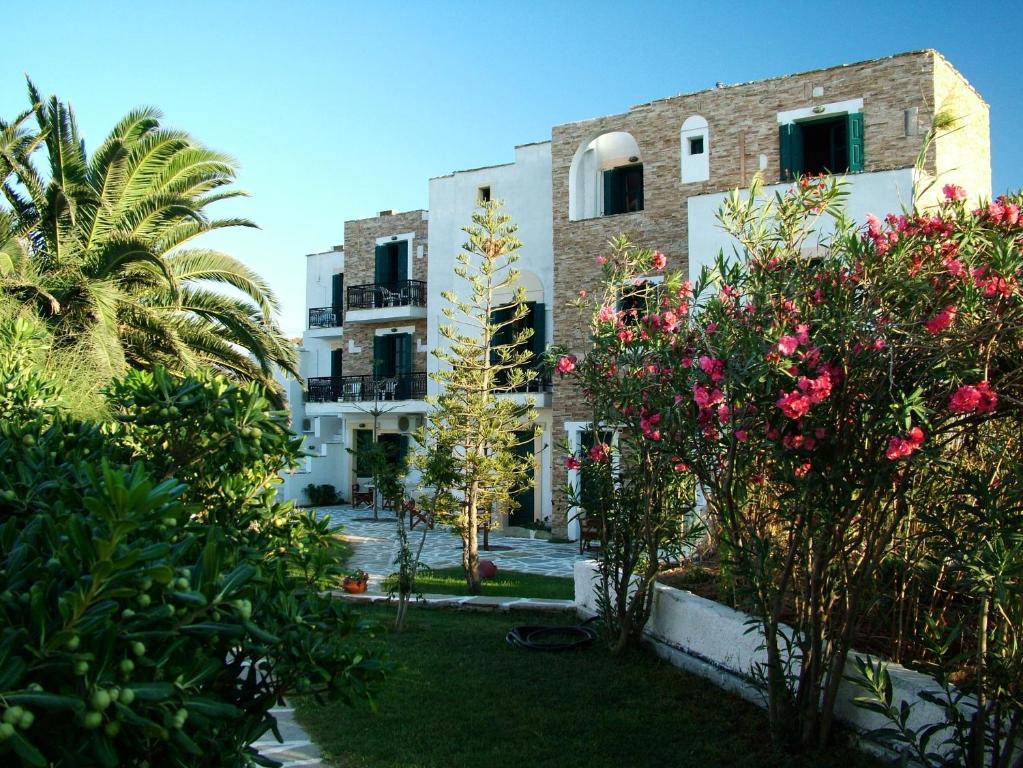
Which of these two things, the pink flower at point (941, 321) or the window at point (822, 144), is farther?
the window at point (822, 144)

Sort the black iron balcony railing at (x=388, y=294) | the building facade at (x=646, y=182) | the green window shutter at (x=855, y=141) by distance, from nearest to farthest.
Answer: the building facade at (x=646, y=182), the green window shutter at (x=855, y=141), the black iron balcony railing at (x=388, y=294)

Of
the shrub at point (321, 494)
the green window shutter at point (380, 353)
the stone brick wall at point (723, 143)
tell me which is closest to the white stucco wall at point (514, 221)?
the stone brick wall at point (723, 143)

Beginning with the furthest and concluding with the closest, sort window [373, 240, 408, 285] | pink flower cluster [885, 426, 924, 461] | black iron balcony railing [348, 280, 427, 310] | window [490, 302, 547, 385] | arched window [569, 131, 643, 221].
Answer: window [373, 240, 408, 285]
black iron balcony railing [348, 280, 427, 310]
window [490, 302, 547, 385]
arched window [569, 131, 643, 221]
pink flower cluster [885, 426, 924, 461]

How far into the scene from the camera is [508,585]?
12922mm

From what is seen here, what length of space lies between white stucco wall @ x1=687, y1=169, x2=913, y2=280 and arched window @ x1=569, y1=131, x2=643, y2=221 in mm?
4086

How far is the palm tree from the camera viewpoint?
449 inches

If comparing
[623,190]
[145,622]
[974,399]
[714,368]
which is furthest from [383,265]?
[145,622]

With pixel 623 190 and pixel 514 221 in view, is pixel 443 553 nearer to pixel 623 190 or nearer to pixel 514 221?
pixel 514 221

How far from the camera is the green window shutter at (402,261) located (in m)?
27.4

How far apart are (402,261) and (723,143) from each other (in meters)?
12.3

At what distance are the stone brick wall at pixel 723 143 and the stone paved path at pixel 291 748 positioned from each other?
34.3 feet

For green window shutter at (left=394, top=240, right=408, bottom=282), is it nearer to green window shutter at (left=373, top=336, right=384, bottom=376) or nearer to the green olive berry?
green window shutter at (left=373, top=336, right=384, bottom=376)

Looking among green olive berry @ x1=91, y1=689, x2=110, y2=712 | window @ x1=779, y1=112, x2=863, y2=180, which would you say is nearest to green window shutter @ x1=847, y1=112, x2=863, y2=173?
window @ x1=779, y1=112, x2=863, y2=180

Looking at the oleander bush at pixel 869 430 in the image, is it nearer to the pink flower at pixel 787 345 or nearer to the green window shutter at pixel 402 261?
the pink flower at pixel 787 345
